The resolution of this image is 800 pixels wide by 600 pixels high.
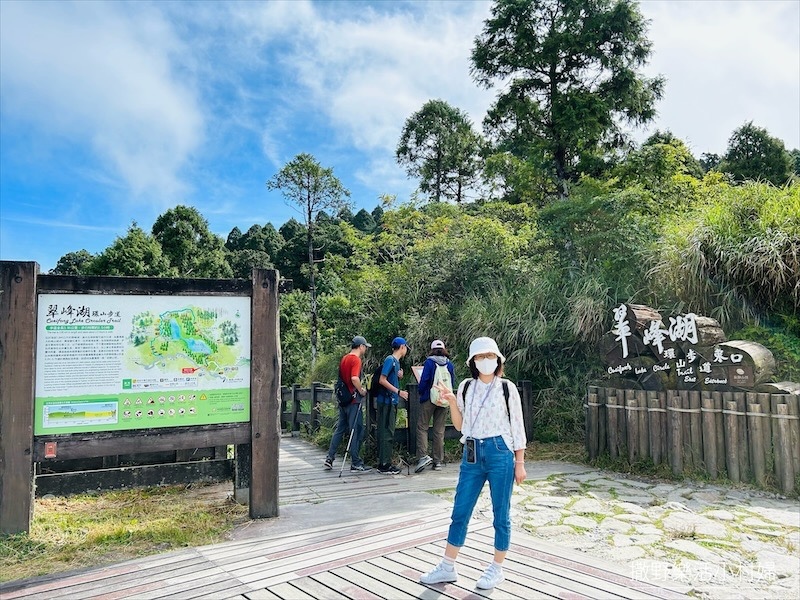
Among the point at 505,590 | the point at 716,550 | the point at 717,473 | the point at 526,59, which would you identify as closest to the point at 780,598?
the point at 716,550

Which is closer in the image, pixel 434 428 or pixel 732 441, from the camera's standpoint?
pixel 732 441

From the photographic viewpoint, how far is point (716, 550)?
166 inches

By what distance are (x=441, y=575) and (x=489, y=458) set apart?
0.77 metres

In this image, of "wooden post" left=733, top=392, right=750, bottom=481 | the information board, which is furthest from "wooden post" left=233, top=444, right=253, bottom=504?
"wooden post" left=733, top=392, right=750, bottom=481

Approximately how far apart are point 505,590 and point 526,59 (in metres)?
16.2

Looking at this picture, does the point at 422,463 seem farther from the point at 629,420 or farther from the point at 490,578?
the point at 490,578


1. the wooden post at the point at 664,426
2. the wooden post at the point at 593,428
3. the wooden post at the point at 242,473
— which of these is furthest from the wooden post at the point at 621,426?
the wooden post at the point at 242,473

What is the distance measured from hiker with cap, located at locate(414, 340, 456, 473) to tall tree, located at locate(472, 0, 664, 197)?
1037 cm

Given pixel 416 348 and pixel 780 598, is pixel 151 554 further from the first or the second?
pixel 416 348

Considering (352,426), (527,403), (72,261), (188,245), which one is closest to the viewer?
(352,426)

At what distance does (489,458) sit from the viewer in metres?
3.58

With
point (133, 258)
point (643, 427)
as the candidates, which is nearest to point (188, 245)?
point (133, 258)

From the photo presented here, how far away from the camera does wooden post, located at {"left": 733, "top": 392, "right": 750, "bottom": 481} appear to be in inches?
Answer: 244

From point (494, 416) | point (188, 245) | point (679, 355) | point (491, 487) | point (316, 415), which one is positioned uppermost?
point (188, 245)
